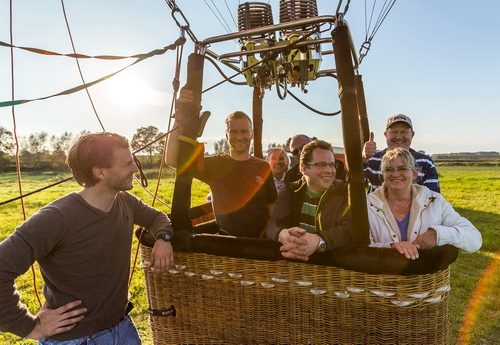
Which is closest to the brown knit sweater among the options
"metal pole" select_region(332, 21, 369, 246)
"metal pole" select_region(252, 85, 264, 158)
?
"metal pole" select_region(332, 21, 369, 246)

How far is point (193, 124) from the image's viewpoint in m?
1.80

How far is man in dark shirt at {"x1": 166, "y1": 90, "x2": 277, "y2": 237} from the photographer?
262 centimetres

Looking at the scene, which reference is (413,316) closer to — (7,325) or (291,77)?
(7,325)

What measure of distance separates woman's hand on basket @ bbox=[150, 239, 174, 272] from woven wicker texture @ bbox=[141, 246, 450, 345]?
59 mm

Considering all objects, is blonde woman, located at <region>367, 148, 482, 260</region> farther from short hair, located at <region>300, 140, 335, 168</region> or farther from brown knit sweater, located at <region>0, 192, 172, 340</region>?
brown knit sweater, located at <region>0, 192, 172, 340</region>

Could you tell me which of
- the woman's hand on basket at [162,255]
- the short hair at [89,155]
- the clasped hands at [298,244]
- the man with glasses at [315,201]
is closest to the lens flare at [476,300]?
the man with glasses at [315,201]

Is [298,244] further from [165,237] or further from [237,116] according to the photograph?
[237,116]

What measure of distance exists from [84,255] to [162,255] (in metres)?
0.32

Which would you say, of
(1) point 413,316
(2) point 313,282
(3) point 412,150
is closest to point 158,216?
Answer: (2) point 313,282

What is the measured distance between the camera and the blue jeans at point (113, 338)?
5.21 ft

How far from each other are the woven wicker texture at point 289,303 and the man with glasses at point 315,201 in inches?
8.4

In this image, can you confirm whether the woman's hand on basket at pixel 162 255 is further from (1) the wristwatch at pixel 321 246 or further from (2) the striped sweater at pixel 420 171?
(2) the striped sweater at pixel 420 171

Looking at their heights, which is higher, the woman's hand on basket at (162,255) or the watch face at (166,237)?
the watch face at (166,237)

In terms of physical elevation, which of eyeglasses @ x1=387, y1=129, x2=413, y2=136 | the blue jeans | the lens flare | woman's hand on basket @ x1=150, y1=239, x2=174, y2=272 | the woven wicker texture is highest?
eyeglasses @ x1=387, y1=129, x2=413, y2=136
